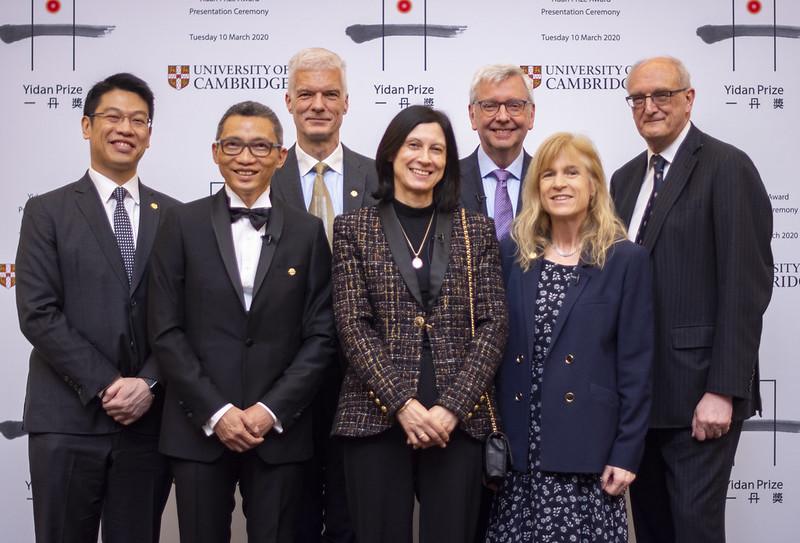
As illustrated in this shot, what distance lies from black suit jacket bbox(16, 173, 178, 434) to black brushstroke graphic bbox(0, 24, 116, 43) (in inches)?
59.1

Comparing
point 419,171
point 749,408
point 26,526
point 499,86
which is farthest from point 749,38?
point 26,526

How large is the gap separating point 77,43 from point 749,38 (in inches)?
131

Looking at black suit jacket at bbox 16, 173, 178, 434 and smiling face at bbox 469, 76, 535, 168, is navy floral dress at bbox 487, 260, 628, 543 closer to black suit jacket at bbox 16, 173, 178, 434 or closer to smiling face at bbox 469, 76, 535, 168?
smiling face at bbox 469, 76, 535, 168

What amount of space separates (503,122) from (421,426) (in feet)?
4.60

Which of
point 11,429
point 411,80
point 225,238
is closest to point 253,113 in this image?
point 225,238

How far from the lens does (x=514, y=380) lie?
8.73 feet

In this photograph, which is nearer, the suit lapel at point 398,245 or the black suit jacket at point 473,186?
the suit lapel at point 398,245

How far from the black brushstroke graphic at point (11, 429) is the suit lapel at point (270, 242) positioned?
2.13m

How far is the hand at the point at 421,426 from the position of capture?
246 cm

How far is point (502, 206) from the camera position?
3314 millimetres

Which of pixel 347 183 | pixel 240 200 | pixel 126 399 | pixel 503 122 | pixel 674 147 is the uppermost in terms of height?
pixel 503 122

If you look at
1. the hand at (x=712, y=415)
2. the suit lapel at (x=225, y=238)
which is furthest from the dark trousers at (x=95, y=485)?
the hand at (x=712, y=415)

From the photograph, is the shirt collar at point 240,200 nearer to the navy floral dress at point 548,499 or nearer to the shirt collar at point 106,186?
the shirt collar at point 106,186

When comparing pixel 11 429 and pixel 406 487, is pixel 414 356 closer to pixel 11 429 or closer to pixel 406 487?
pixel 406 487
